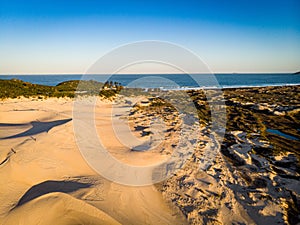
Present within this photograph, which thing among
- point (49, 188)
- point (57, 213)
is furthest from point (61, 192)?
point (57, 213)

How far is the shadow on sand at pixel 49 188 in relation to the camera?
3.64 m

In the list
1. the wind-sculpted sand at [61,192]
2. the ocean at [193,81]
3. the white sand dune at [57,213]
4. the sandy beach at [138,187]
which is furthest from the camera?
the ocean at [193,81]

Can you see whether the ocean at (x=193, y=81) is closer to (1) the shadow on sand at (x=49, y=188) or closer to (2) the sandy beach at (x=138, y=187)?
(2) the sandy beach at (x=138, y=187)

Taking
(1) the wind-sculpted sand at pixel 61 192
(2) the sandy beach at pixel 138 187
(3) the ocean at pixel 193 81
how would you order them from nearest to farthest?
(1) the wind-sculpted sand at pixel 61 192
(2) the sandy beach at pixel 138 187
(3) the ocean at pixel 193 81

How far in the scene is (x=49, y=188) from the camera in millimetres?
4055

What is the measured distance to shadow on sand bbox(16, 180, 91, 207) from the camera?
11.9ft

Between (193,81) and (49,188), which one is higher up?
(49,188)

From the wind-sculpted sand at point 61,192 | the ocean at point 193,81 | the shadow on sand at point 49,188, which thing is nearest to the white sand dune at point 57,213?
the wind-sculpted sand at point 61,192

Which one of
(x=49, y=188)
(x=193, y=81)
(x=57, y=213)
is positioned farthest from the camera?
(x=193, y=81)

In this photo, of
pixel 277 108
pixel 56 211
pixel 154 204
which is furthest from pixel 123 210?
pixel 277 108

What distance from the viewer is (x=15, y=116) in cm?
894

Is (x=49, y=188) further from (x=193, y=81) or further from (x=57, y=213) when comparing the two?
(x=193, y=81)

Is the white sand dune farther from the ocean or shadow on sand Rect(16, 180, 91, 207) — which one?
the ocean

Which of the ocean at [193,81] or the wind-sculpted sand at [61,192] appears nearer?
the wind-sculpted sand at [61,192]
